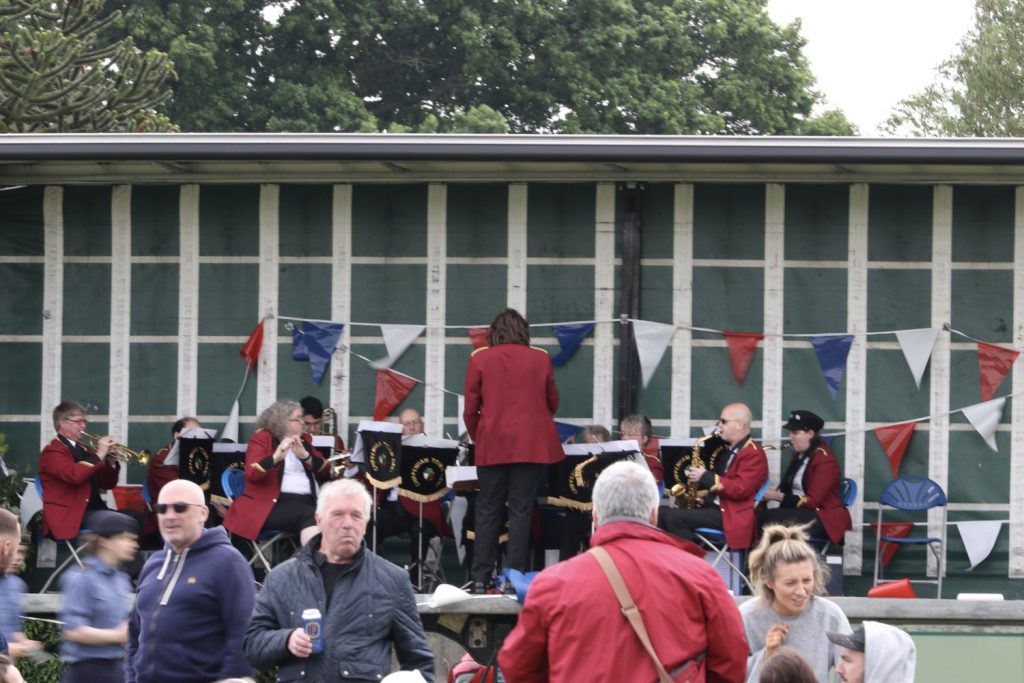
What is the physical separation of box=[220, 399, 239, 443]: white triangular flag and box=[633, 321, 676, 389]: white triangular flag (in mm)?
2902

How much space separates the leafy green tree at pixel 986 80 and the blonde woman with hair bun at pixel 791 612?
28.1m

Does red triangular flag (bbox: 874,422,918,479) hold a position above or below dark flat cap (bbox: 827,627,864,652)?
above

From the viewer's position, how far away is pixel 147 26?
1199 inches

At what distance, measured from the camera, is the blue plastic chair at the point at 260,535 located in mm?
11234

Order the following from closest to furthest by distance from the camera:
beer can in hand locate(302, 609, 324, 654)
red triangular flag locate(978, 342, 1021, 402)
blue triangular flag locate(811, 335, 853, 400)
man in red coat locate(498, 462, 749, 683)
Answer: man in red coat locate(498, 462, 749, 683) < beer can in hand locate(302, 609, 324, 654) < red triangular flag locate(978, 342, 1021, 402) < blue triangular flag locate(811, 335, 853, 400)

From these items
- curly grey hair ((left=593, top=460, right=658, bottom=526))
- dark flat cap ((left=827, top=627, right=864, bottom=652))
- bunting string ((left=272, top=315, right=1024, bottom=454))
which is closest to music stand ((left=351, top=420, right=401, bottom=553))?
bunting string ((left=272, top=315, right=1024, bottom=454))

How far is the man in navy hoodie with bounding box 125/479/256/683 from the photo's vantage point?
6648mm

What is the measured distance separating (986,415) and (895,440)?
64cm

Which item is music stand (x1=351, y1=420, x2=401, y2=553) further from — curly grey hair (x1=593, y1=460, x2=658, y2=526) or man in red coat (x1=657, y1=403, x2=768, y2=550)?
curly grey hair (x1=593, y1=460, x2=658, y2=526)

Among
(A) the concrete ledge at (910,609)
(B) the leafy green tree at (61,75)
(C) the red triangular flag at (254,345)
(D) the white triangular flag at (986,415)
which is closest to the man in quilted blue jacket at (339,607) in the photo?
(A) the concrete ledge at (910,609)

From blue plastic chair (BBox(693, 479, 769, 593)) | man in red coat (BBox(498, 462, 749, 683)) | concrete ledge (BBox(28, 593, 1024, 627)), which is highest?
man in red coat (BBox(498, 462, 749, 683))

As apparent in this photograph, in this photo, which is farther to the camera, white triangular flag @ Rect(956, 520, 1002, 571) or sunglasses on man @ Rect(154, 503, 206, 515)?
white triangular flag @ Rect(956, 520, 1002, 571)

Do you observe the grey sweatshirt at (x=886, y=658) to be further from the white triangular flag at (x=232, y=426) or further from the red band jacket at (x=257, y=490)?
the white triangular flag at (x=232, y=426)

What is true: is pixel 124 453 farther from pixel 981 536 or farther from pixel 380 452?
pixel 981 536
